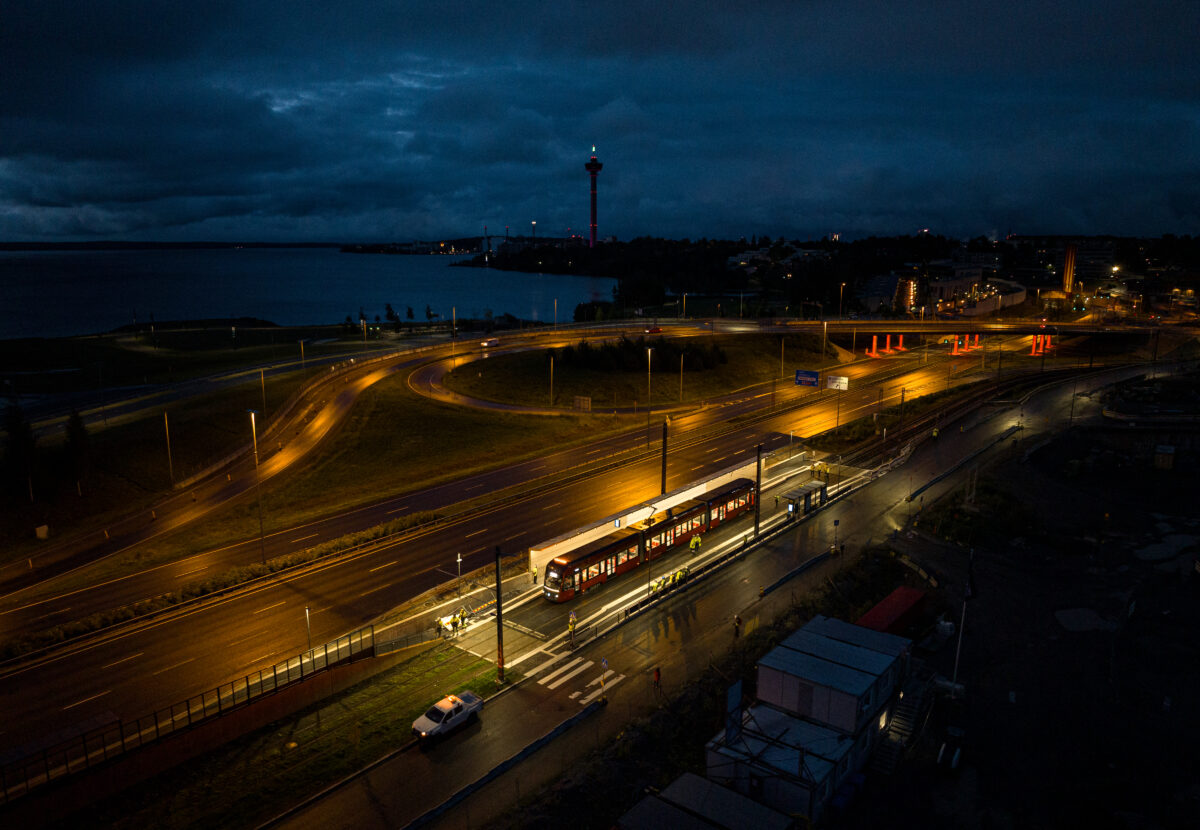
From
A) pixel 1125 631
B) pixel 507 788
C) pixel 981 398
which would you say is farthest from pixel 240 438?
pixel 981 398

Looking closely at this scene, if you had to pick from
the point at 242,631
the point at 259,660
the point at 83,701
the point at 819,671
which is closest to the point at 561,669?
the point at 819,671

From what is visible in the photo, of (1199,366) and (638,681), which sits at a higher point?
(1199,366)

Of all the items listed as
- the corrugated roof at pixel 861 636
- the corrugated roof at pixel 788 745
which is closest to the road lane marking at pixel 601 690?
the corrugated roof at pixel 788 745

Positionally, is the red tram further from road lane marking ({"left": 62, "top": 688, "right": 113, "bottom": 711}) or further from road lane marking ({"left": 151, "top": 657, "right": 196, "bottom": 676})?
road lane marking ({"left": 62, "top": 688, "right": 113, "bottom": 711})

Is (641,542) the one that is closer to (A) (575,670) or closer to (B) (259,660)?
(A) (575,670)

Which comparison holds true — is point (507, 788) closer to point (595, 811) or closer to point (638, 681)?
point (595, 811)
